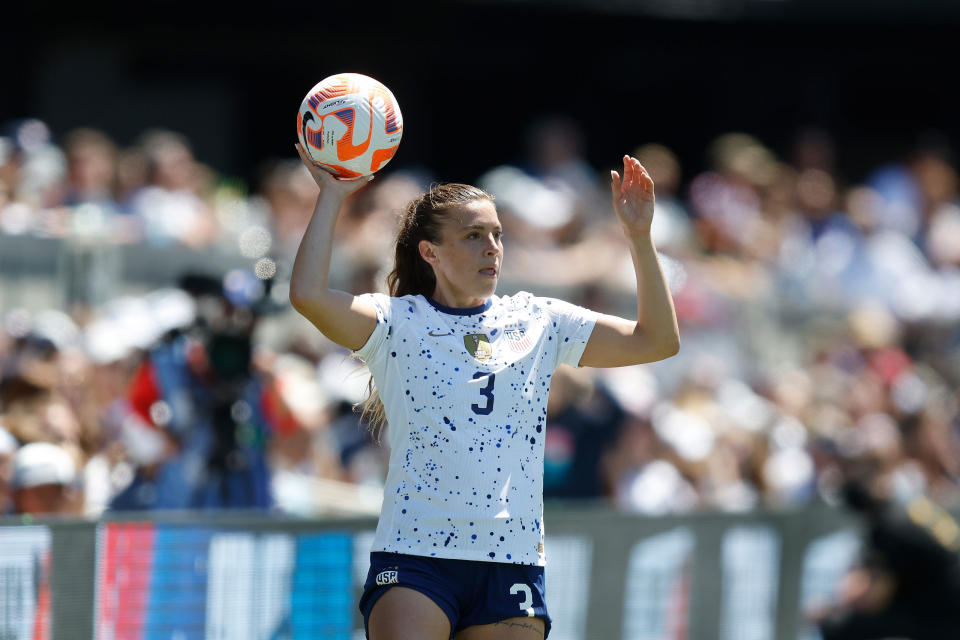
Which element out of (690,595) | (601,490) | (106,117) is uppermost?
(106,117)

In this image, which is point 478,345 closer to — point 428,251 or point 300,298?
point 428,251

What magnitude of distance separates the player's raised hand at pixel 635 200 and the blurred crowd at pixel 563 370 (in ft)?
3.38

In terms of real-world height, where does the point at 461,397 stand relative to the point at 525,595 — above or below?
above

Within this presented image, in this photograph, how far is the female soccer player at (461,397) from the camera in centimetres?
422

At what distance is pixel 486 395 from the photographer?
14.2ft

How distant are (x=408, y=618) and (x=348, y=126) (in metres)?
1.53

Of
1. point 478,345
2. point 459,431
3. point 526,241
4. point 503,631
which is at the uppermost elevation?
point 526,241

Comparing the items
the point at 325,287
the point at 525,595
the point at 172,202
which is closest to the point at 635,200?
the point at 325,287

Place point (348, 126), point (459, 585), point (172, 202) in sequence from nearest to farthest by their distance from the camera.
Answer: point (459, 585), point (348, 126), point (172, 202)

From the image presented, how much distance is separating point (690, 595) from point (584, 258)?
3.29 metres

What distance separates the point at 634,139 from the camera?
16.3 m

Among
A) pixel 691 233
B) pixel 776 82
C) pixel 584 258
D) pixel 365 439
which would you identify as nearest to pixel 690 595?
pixel 365 439

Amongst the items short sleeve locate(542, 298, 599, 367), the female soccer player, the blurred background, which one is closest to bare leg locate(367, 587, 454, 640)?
the female soccer player

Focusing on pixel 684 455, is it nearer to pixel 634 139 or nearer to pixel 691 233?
pixel 691 233
